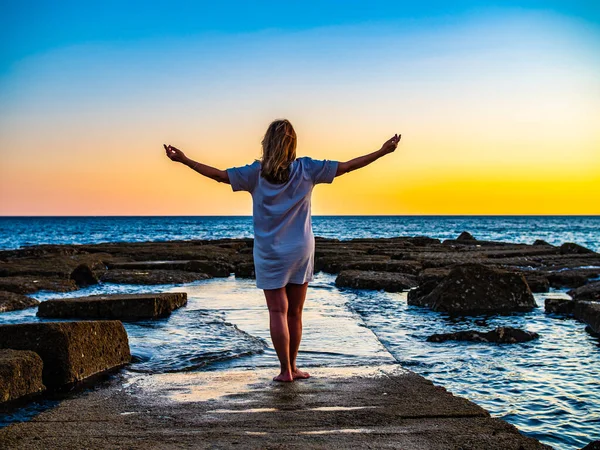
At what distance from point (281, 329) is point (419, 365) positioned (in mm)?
1839

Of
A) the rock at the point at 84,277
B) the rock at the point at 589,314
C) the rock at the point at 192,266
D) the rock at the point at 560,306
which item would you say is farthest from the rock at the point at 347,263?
the rock at the point at 589,314

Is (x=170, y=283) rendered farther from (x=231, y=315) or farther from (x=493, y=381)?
(x=493, y=381)

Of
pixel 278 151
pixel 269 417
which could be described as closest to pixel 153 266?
pixel 278 151

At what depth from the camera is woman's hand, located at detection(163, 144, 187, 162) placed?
4.85 meters

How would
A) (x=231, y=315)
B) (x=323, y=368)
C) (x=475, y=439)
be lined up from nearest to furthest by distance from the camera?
(x=475, y=439) → (x=323, y=368) → (x=231, y=315)

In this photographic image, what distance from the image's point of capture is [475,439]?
10.9 feet

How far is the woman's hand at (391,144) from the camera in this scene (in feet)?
16.1

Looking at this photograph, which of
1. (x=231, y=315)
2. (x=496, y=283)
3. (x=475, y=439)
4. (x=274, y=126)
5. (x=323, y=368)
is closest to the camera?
(x=475, y=439)

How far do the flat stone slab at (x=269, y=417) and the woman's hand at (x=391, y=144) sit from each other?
1623mm

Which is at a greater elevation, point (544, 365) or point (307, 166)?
point (307, 166)

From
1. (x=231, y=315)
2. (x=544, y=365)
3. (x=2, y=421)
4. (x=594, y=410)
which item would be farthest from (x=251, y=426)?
(x=231, y=315)

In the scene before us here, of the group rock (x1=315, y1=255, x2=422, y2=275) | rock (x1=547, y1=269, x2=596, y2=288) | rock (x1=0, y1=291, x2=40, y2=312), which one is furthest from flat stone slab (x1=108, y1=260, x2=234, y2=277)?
rock (x1=547, y1=269, x2=596, y2=288)

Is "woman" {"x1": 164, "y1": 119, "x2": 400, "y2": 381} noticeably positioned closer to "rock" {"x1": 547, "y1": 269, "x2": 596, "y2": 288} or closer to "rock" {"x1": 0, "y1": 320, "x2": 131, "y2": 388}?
"rock" {"x1": 0, "y1": 320, "x2": 131, "y2": 388}

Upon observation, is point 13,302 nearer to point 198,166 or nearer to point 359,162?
point 198,166
